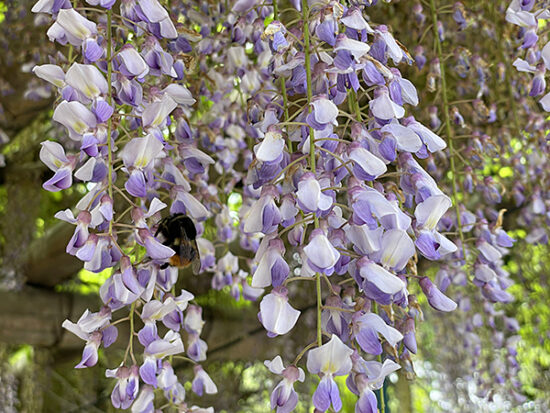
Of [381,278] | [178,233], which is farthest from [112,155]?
[381,278]

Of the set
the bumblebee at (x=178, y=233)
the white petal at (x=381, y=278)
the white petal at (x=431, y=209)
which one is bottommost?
the bumblebee at (x=178, y=233)

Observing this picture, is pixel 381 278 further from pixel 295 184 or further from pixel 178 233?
pixel 178 233

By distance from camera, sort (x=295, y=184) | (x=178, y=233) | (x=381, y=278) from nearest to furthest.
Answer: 1. (x=381, y=278)
2. (x=295, y=184)
3. (x=178, y=233)

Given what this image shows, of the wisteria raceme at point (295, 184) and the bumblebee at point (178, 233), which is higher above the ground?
the wisteria raceme at point (295, 184)

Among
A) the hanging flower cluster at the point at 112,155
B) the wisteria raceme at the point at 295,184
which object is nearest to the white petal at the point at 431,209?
the wisteria raceme at the point at 295,184

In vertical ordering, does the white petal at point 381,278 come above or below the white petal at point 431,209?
below

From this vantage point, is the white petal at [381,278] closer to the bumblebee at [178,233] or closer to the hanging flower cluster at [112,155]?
the hanging flower cluster at [112,155]

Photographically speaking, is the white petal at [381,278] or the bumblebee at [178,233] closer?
the white petal at [381,278]

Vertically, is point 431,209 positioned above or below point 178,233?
above

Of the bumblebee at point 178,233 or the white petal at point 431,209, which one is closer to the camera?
the white petal at point 431,209

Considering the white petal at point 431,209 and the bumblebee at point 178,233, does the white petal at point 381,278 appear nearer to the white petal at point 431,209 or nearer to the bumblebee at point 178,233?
the white petal at point 431,209

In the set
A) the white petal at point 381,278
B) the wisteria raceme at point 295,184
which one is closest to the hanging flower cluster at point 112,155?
the wisteria raceme at point 295,184

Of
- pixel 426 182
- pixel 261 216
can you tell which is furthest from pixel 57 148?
pixel 426 182

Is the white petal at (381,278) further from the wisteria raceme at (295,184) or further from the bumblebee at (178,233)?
the bumblebee at (178,233)
